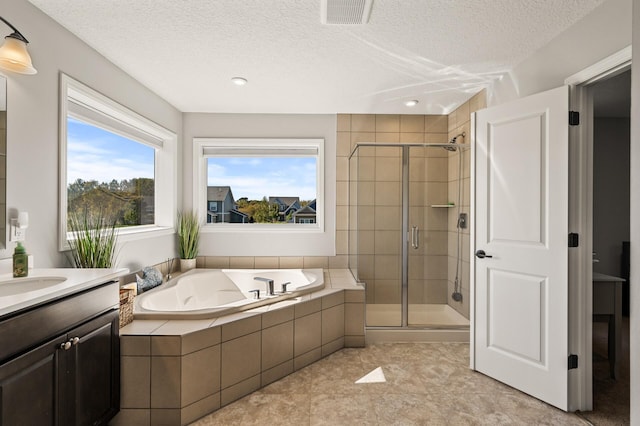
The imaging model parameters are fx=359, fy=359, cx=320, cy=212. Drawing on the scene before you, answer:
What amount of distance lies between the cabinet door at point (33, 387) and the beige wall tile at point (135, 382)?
0.47 meters

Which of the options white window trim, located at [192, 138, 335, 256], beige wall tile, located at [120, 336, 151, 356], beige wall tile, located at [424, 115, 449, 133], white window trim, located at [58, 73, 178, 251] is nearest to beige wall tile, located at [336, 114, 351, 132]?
white window trim, located at [192, 138, 335, 256]

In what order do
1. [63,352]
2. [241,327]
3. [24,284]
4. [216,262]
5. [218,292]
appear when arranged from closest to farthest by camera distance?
[63,352], [24,284], [241,327], [218,292], [216,262]

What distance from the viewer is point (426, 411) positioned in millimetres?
2146

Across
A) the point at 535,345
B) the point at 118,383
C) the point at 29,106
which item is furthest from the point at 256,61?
the point at 535,345

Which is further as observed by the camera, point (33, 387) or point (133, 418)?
point (133, 418)

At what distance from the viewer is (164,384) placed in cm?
197

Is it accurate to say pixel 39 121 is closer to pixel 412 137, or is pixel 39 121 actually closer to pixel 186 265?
pixel 186 265

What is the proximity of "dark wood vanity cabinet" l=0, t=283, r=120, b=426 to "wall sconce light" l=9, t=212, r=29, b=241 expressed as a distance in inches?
20.0

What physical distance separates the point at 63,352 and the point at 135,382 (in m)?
0.59

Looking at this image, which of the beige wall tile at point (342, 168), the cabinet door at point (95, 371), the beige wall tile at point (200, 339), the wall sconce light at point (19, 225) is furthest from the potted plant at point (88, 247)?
the beige wall tile at point (342, 168)

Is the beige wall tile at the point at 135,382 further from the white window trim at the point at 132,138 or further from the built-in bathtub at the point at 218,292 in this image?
the white window trim at the point at 132,138

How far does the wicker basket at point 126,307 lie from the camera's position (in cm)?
211

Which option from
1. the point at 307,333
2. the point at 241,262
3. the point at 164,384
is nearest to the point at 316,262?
the point at 241,262

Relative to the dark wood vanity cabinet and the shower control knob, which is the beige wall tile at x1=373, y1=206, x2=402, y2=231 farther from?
the dark wood vanity cabinet
